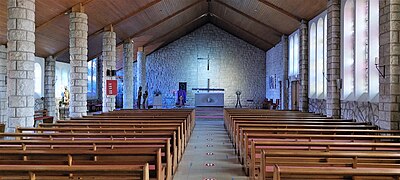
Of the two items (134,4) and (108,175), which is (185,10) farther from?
(108,175)

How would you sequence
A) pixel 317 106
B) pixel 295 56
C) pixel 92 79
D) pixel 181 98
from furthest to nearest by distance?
pixel 181 98 < pixel 92 79 < pixel 295 56 < pixel 317 106

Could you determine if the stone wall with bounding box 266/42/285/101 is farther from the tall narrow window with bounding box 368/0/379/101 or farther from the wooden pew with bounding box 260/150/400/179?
the wooden pew with bounding box 260/150/400/179

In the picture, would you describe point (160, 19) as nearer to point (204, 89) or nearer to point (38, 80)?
point (38, 80)

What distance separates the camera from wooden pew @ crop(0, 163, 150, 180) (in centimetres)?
260

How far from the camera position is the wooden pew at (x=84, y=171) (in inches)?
102

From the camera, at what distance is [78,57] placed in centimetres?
1089

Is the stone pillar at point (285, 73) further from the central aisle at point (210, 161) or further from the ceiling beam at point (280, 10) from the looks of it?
the central aisle at point (210, 161)

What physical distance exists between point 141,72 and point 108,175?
20.8 metres

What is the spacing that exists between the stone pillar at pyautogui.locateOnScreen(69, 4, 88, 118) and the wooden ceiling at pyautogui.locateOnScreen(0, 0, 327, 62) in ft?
1.40

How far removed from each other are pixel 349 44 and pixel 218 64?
1498cm

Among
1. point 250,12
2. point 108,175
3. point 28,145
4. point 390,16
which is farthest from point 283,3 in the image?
point 108,175

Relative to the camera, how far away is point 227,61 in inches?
979

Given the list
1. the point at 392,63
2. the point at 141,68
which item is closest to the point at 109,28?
the point at 141,68

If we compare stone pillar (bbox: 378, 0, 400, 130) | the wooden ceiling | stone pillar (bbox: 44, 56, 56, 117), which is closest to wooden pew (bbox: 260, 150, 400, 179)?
stone pillar (bbox: 378, 0, 400, 130)
